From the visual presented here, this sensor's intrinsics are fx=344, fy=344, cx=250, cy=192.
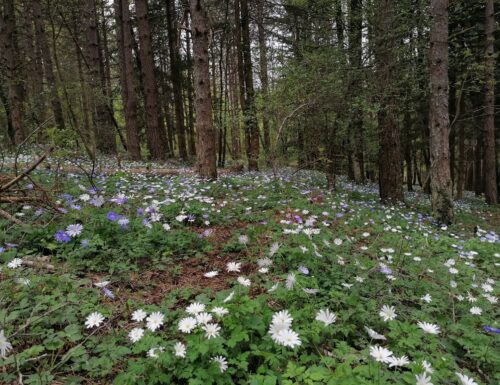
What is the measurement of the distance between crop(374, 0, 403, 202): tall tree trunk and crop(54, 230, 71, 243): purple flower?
7.92m

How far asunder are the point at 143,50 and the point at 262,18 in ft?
23.0

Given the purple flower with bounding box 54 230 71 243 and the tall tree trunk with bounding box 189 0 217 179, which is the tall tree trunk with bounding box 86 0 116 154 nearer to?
the tall tree trunk with bounding box 189 0 217 179

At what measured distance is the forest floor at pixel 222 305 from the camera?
206 cm

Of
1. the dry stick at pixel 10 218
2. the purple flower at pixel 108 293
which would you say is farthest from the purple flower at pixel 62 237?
the purple flower at pixel 108 293

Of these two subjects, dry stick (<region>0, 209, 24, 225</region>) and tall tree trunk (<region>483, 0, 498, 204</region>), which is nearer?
dry stick (<region>0, 209, 24, 225</region>)

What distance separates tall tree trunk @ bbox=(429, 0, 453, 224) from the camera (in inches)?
317

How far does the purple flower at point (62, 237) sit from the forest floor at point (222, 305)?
2 cm

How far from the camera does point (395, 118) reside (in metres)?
10.3

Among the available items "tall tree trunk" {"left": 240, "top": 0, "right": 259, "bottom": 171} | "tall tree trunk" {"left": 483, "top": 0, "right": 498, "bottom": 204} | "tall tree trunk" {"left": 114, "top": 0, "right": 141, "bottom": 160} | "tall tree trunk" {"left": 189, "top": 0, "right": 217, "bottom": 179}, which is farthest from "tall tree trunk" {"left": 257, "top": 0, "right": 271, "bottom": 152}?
"tall tree trunk" {"left": 483, "top": 0, "right": 498, "bottom": 204}

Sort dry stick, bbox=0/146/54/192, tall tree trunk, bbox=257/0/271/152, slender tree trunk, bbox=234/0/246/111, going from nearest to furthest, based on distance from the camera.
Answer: dry stick, bbox=0/146/54/192 → tall tree trunk, bbox=257/0/271/152 → slender tree trunk, bbox=234/0/246/111

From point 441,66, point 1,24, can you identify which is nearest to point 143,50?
point 1,24

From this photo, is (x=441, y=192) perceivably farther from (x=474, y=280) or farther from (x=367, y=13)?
(x=367, y=13)

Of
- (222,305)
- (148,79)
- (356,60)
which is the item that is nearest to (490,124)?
(356,60)

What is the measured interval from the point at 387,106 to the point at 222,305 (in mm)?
8017
